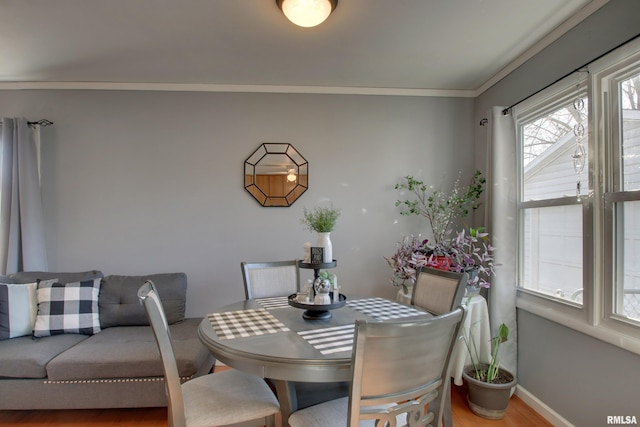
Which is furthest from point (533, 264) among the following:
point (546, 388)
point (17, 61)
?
point (17, 61)

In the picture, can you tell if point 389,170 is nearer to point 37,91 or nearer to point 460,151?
point 460,151

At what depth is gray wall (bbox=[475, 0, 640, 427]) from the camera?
1.79 m

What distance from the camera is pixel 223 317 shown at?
188cm

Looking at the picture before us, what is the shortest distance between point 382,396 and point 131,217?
9.37 feet

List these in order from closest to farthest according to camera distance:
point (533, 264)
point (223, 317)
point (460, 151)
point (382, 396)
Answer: point (382, 396) < point (223, 317) < point (533, 264) < point (460, 151)

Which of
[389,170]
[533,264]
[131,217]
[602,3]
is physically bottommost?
[533,264]

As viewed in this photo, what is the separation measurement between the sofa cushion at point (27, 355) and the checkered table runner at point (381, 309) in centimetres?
192

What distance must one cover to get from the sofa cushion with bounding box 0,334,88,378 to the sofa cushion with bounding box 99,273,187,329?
1.15 ft

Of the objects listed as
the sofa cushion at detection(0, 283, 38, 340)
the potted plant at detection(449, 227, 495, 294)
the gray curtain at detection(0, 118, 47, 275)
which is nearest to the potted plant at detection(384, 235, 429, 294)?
the potted plant at detection(449, 227, 495, 294)

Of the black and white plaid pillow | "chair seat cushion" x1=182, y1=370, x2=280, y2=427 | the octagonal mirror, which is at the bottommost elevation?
"chair seat cushion" x1=182, y1=370, x2=280, y2=427

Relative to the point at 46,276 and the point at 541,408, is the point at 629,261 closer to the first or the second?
the point at 541,408

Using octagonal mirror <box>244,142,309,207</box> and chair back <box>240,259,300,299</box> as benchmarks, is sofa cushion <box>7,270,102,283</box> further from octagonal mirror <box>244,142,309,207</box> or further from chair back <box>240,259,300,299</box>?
octagonal mirror <box>244,142,309,207</box>

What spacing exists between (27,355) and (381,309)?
2199mm

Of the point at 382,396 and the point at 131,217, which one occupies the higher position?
the point at 131,217
